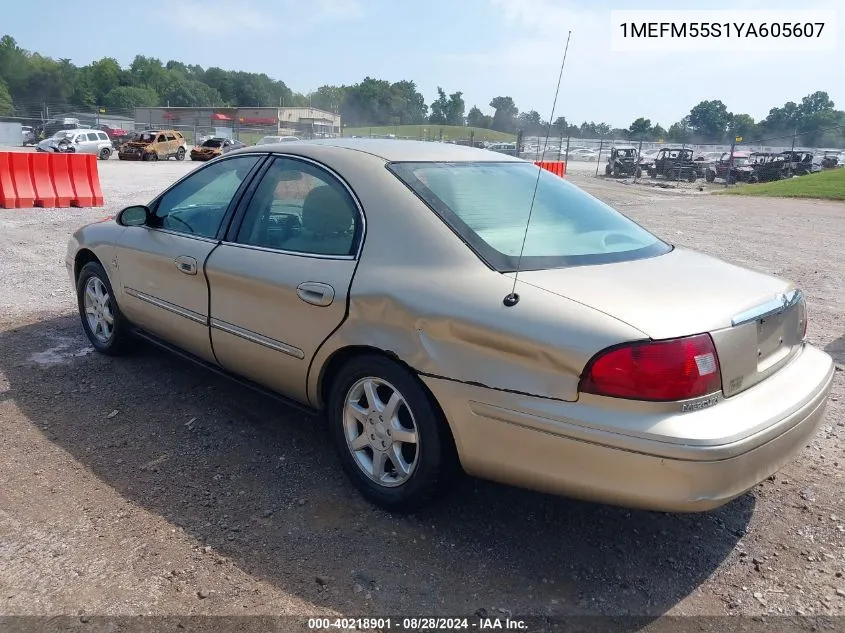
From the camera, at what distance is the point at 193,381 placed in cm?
444

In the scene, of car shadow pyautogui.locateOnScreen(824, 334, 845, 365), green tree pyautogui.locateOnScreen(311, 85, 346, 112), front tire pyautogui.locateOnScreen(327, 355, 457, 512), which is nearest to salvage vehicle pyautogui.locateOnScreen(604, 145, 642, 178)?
car shadow pyautogui.locateOnScreen(824, 334, 845, 365)

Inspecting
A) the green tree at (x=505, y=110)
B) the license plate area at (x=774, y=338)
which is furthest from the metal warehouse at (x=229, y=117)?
the license plate area at (x=774, y=338)

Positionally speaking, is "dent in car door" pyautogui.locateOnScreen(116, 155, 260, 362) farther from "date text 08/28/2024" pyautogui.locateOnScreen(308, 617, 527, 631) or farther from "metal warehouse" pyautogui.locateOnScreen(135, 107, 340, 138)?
"metal warehouse" pyautogui.locateOnScreen(135, 107, 340, 138)

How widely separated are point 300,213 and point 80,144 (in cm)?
3627

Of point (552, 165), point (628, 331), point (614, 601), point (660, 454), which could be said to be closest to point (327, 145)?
point (628, 331)

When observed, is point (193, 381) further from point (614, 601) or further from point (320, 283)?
point (614, 601)

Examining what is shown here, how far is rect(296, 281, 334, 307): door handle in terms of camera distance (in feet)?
9.89

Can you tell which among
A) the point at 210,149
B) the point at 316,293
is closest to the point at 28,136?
the point at 210,149

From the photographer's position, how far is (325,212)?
3.31 metres

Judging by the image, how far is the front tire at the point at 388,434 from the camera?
8.95ft

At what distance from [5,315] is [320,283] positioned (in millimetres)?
4120

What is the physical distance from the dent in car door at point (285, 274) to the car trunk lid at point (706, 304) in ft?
3.04

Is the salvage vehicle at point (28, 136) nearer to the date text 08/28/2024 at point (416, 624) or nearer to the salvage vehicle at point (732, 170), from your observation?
the salvage vehicle at point (732, 170)

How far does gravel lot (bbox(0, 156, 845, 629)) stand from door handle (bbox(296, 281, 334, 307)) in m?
0.89
